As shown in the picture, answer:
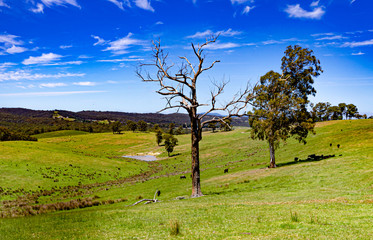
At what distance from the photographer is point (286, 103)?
4622cm

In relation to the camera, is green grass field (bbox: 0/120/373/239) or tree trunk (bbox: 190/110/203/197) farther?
tree trunk (bbox: 190/110/203/197)

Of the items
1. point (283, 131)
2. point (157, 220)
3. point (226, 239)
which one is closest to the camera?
point (226, 239)

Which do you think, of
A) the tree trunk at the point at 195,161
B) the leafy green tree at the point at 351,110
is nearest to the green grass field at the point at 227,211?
the tree trunk at the point at 195,161

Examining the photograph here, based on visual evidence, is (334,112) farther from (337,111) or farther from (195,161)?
(195,161)

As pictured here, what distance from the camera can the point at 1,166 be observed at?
60.3 meters

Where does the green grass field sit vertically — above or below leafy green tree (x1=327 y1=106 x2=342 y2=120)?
below

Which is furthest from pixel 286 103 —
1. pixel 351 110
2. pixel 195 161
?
pixel 351 110

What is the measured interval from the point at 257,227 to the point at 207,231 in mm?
2572

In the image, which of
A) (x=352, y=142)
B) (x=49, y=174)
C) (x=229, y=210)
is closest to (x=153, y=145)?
(x=49, y=174)

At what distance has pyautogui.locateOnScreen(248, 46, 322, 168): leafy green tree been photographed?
45.9 m

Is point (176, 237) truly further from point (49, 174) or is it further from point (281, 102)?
point (49, 174)

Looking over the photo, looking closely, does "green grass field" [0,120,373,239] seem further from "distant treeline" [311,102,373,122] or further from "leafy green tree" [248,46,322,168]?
"distant treeline" [311,102,373,122]

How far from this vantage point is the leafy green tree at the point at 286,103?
151ft

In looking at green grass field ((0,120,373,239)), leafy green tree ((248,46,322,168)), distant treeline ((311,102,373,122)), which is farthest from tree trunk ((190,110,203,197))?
distant treeline ((311,102,373,122))
